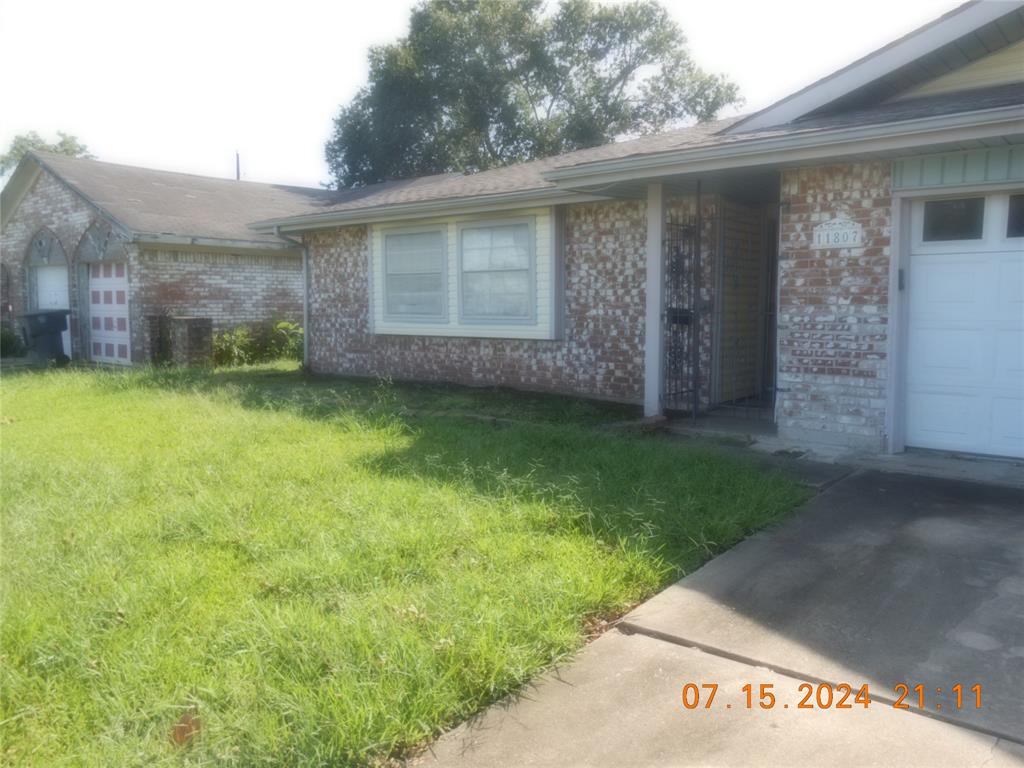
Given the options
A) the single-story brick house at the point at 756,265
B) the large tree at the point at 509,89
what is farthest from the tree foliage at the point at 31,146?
the single-story brick house at the point at 756,265

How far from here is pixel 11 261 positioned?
20469 millimetres

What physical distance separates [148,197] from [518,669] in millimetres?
17672

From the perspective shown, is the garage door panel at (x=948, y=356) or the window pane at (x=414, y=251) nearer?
the garage door panel at (x=948, y=356)

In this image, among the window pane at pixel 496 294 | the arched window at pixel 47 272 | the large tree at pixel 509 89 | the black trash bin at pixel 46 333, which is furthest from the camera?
the large tree at pixel 509 89

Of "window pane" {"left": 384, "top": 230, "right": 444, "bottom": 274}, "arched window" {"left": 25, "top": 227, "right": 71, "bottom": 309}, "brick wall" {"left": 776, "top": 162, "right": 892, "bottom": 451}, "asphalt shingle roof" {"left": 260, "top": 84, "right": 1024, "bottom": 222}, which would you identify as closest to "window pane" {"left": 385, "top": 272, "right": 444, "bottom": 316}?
"window pane" {"left": 384, "top": 230, "right": 444, "bottom": 274}

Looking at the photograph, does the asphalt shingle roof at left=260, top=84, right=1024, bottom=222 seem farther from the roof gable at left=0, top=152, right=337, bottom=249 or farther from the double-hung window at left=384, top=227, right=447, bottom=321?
the roof gable at left=0, top=152, right=337, bottom=249

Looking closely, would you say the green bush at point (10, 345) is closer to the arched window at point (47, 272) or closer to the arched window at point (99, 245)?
the arched window at point (47, 272)

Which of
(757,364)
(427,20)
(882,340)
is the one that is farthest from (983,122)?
(427,20)

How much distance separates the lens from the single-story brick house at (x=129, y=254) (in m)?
16.6

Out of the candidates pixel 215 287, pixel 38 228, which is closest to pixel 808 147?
pixel 215 287

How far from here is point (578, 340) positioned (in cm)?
1091

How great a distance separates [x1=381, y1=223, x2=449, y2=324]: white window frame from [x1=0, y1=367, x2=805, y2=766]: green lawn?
13.0 ft

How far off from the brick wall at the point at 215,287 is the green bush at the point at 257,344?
0.93 feet

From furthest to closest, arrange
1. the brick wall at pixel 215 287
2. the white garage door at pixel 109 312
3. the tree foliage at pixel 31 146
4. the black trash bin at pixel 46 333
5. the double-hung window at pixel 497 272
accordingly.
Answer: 1. the tree foliage at pixel 31 146
2. the black trash bin at pixel 46 333
3. the white garage door at pixel 109 312
4. the brick wall at pixel 215 287
5. the double-hung window at pixel 497 272
